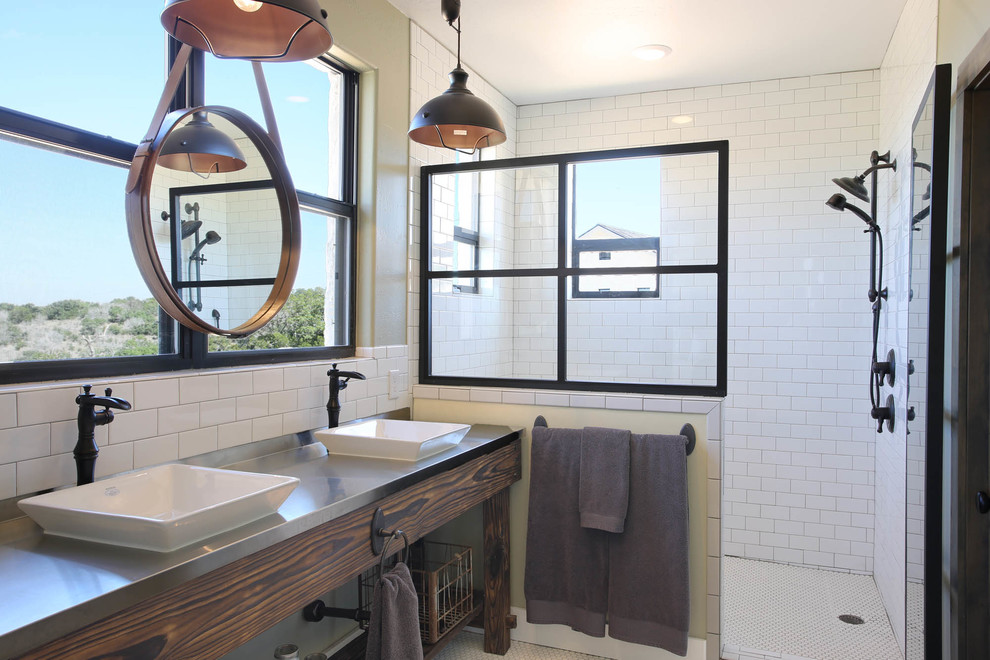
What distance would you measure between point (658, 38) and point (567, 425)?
2.23m

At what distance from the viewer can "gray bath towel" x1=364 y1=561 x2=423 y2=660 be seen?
1.98 m

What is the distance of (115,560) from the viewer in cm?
138

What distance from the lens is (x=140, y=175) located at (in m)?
1.93

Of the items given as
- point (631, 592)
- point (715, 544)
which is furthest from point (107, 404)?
point (715, 544)

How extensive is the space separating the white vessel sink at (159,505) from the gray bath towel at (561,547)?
154 cm

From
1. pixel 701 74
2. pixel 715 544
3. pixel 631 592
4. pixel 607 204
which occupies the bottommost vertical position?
pixel 631 592

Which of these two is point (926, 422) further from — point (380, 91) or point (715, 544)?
point (380, 91)

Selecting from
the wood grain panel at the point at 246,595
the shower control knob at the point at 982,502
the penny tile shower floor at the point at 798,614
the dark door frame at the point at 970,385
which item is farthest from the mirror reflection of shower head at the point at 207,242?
the penny tile shower floor at the point at 798,614

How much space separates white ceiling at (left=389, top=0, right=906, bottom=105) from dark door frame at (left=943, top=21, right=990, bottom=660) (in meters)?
1.65

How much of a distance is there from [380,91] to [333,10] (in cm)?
44

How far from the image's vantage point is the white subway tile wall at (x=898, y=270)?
9.42 ft

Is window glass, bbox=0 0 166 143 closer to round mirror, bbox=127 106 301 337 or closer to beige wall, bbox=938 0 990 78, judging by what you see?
round mirror, bbox=127 106 301 337

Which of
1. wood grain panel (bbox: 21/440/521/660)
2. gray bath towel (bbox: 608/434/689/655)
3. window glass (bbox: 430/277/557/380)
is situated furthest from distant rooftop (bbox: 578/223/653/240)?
wood grain panel (bbox: 21/440/521/660)

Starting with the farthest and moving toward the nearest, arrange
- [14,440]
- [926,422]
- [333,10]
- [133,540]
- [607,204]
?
[607,204] < [333,10] < [926,422] < [14,440] < [133,540]
